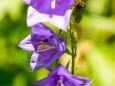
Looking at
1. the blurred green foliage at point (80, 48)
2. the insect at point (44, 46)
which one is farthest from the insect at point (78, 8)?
the blurred green foliage at point (80, 48)

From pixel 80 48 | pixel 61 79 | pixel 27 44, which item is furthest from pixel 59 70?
pixel 80 48

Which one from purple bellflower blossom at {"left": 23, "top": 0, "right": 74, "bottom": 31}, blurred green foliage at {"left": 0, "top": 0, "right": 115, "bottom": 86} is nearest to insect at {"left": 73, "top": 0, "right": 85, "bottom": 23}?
purple bellflower blossom at {"left": 23, "top": 0, "right": 74, "bottom": 31}

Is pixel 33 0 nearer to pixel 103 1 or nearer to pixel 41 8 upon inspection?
pixel 41 8

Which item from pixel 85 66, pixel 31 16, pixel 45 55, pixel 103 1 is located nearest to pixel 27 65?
pixel 85 66

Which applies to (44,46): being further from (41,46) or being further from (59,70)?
(59,70)

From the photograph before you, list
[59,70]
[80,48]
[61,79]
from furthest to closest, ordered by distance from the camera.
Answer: [80,48] → [61,79] → [59,70]

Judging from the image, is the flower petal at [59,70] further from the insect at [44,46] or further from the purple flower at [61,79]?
the insect at [44,46]

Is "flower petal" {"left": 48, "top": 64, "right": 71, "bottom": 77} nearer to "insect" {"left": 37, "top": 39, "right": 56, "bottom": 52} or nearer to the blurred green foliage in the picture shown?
"insect" {"left": 37, "top": 39, "right": 56, "bottom": 52}
